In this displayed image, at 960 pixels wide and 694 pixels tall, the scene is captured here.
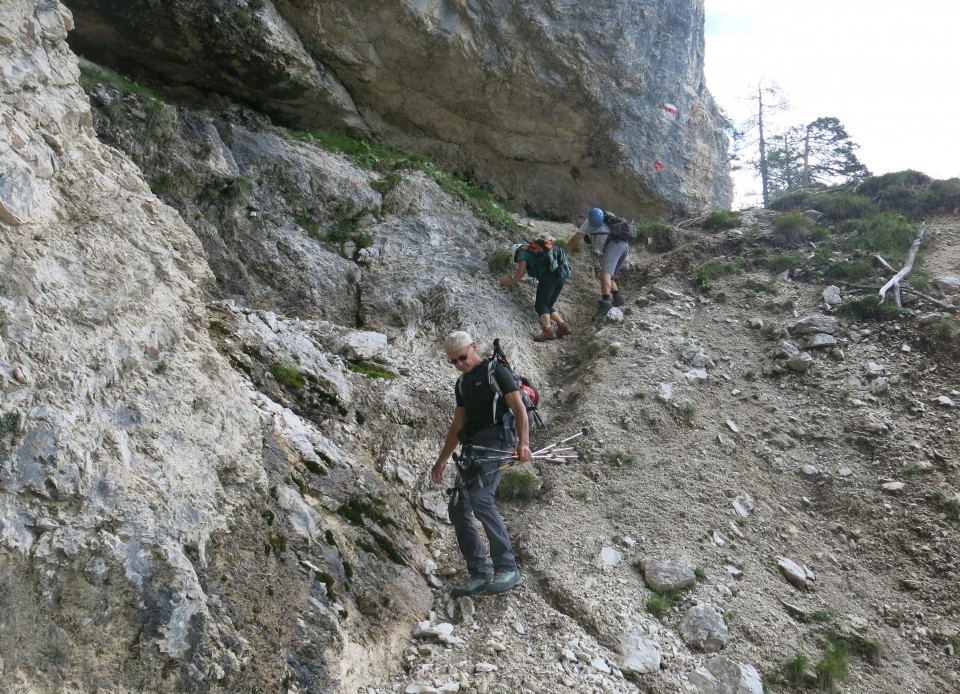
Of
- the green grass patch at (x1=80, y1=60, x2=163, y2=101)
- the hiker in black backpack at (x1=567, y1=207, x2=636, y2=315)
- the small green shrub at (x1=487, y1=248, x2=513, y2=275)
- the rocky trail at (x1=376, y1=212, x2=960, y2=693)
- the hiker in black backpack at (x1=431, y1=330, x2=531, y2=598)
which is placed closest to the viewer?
the rocky trail at (x1=376, y1=212, x2=960, y2=693)

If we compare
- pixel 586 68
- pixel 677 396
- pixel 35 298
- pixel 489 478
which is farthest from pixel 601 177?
pixel 35 298

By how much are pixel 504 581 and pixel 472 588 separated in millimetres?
273

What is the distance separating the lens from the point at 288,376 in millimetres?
6754

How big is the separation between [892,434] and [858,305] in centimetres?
326

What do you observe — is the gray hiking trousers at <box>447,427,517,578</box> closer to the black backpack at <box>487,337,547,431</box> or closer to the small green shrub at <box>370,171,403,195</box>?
the black backpack at <box>487,337,547,431</box>

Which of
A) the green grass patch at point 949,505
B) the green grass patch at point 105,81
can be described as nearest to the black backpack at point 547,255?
the green grass patch at point 949,505

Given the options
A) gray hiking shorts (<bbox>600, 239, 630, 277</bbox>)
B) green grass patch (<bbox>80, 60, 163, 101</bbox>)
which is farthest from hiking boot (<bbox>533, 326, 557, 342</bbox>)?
green grass patch (<bbox>80, 60, 163, 101</bbox>)

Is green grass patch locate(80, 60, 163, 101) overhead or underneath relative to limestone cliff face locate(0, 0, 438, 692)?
overhead

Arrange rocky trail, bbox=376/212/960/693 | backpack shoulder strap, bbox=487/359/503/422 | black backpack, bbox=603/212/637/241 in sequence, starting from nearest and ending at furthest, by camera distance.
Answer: rocky trail, bbox=376/212/960/693
backpack shoulder strap, bbox=487/359/503/422
black backpack, bbox=603/212/637/241

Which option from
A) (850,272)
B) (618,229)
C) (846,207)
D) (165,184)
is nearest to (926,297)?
(850,272)

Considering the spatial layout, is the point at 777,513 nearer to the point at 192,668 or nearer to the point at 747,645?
the point at 747,645

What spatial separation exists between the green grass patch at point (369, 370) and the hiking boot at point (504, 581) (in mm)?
3107

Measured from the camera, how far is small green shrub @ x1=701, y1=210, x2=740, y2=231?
14539 millimetres

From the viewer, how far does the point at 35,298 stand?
4.38 metres
